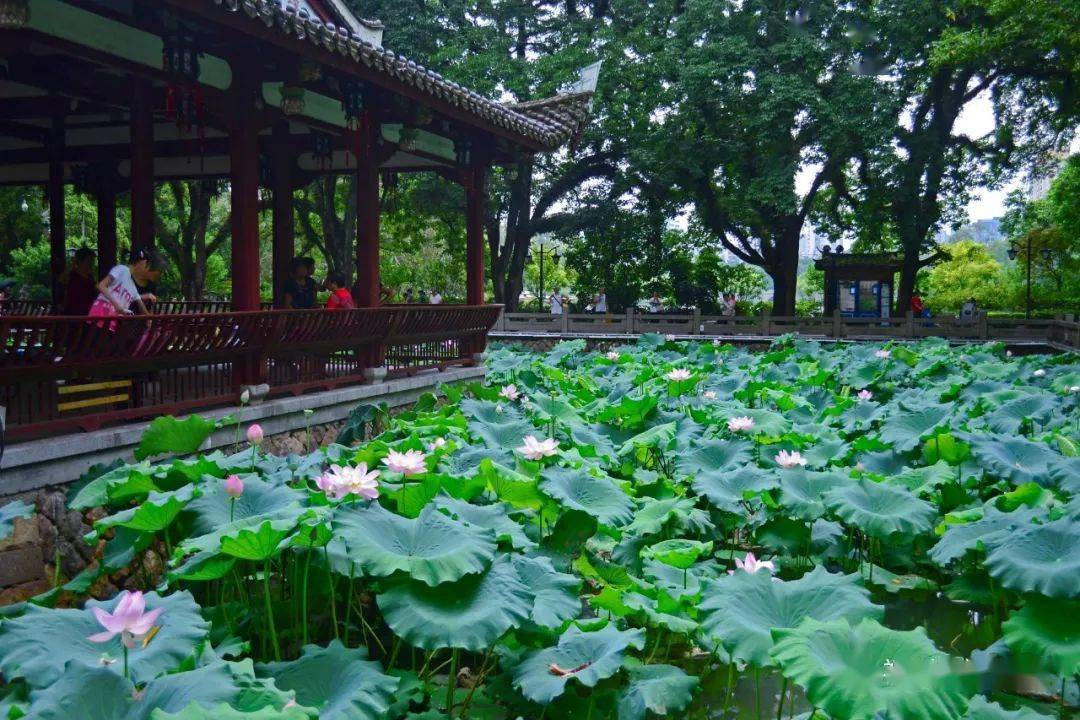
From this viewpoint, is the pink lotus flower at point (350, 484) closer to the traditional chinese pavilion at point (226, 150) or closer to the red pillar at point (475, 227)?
the traditional chinese pavilion at point (226, 150)

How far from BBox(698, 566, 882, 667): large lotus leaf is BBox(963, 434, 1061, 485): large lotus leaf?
2376 millimetres

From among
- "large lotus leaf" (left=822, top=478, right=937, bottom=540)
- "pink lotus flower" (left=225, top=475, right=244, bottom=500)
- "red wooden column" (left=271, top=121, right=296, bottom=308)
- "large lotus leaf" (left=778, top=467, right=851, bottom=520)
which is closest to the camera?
"pink lotus flower" (left=225, top=475, right=244, bottom=500)

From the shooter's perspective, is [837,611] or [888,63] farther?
[888,63]

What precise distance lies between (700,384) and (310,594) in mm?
6773

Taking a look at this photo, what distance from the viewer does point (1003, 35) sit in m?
16.4

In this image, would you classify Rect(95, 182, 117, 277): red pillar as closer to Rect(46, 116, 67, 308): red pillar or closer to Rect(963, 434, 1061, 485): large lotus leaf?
Rect(46, 116, 67, 308): red pillar

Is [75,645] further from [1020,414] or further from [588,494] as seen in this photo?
[1020,414]

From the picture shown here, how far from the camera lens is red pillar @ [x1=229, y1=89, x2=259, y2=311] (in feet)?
23.5

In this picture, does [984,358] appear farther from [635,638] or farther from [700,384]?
[635,638]

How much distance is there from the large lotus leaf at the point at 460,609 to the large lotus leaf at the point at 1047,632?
4.92 feet

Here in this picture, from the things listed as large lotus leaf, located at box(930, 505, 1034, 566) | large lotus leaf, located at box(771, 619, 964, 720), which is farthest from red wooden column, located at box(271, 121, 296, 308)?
large lotus leaf, located at box(771, 619, 964, 720)

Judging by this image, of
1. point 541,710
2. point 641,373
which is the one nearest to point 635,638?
point 541,710

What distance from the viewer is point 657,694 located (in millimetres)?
2809

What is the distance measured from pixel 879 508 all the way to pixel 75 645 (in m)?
3.21
